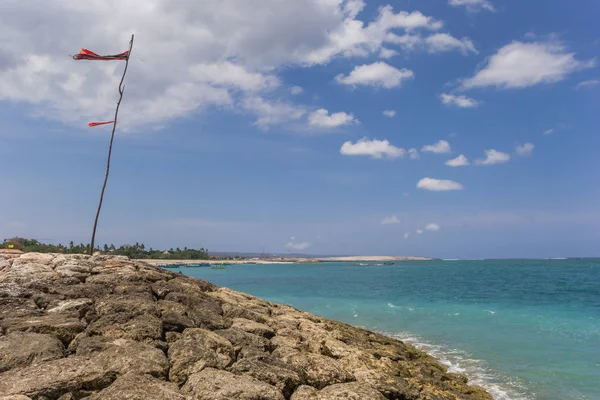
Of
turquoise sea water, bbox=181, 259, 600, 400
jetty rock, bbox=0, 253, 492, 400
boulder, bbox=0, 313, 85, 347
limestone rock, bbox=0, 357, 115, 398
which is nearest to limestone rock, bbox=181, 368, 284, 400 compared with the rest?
jetty rock, bbox=0, 253, 492, 400

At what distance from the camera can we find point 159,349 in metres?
8.95

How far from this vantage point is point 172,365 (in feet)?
27.3

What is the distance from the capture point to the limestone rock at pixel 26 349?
802 cm

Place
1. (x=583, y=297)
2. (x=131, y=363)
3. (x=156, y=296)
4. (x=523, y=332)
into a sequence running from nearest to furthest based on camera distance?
(x=131, y=363), (x=156, y=296), (x=523, y=332), (x=583, y=297)

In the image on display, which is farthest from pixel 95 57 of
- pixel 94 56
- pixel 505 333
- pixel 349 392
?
pixel 505 333

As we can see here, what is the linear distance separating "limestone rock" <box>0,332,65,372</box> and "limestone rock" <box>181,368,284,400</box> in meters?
3.19

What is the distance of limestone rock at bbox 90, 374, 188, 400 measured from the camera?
676 centimetres

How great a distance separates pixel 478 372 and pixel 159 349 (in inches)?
476

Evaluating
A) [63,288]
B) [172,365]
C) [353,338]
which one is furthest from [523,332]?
[63,288]

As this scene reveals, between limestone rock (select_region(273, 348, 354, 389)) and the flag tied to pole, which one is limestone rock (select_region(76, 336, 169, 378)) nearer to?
limestone rock (select_region(273, 348, 354, 389))

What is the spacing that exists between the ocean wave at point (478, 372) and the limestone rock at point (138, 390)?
10.2 m

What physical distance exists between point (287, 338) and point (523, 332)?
1770cm

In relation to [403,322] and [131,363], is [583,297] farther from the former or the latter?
[131,363]

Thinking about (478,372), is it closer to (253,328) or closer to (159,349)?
(253,328)
